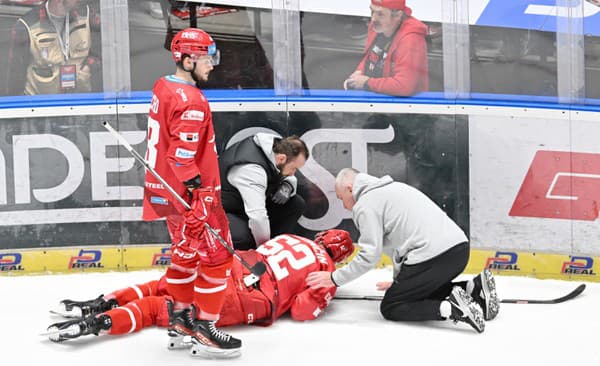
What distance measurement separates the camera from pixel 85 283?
188 inches

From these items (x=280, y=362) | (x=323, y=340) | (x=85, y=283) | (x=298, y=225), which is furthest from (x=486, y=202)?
(x=85, y=283)

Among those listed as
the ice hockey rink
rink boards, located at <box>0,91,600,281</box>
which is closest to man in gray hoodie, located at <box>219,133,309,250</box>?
rink boards, located at <box>0,91,600,281</box>

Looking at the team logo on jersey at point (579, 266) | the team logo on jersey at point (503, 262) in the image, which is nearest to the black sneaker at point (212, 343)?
the team logo on jersey at point (503, 262)

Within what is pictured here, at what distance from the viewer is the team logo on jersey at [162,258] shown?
5111 mm

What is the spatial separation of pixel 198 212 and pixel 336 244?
1194 millimetres

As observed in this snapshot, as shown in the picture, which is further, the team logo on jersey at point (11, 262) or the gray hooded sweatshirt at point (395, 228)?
the team logo on jersey at point (11, 262)

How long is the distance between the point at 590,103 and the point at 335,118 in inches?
60.8

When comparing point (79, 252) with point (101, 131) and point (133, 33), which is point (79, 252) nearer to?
point (101, 131)

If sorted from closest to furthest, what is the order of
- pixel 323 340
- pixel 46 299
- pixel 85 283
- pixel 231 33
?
pixel 323 340
pixel 46 299
pixel 85 283
pixel 231 33

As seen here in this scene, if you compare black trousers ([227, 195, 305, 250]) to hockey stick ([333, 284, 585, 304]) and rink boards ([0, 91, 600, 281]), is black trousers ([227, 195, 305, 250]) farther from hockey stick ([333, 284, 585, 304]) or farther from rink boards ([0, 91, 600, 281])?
hockey stick ([333, 284, 585, 304])

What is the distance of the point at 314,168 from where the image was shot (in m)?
5.11

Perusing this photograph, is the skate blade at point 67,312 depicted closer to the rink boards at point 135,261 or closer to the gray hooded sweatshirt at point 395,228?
the rink boards at point 135,261

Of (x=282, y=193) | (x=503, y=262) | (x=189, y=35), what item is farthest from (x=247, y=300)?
(x=503, y=262)

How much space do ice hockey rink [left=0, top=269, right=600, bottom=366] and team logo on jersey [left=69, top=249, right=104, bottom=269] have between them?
59 cm
